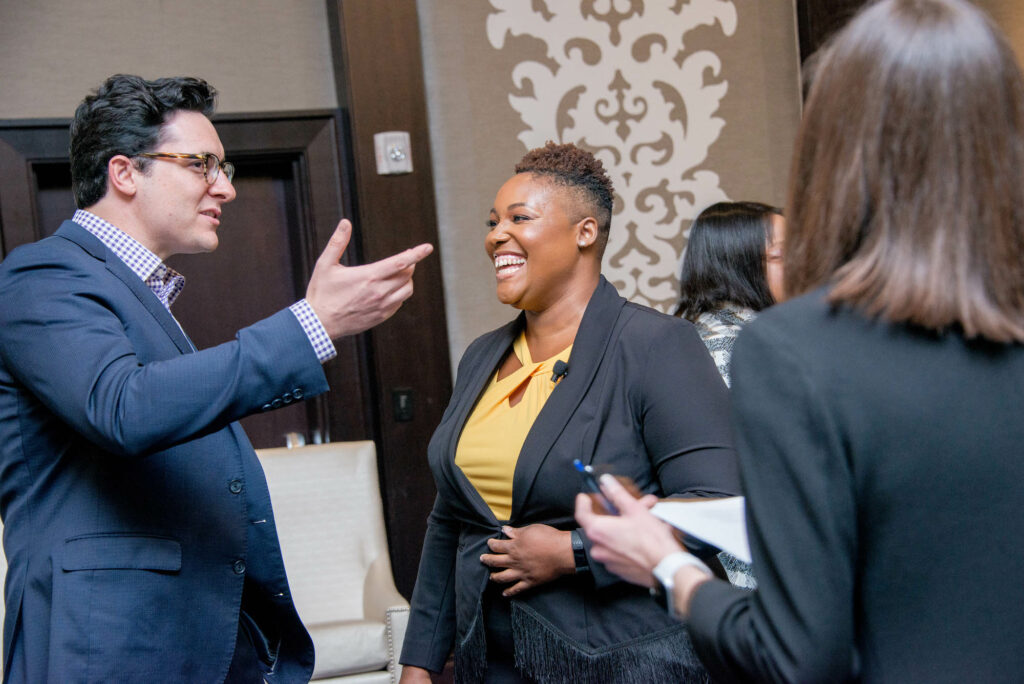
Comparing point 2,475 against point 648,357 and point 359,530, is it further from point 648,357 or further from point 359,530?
point 359,530

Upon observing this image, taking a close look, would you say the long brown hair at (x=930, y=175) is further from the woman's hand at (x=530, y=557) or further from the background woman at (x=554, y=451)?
the woman's hand at (x=530, y=557)

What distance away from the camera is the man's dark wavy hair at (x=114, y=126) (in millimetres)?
1612

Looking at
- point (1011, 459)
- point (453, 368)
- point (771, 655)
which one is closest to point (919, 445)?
point (1011, 459)

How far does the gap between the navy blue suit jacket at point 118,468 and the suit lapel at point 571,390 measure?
1.51 ft

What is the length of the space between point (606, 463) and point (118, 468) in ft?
2.56

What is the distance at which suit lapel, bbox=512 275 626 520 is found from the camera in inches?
64.6

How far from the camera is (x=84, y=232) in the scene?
4.99 feet

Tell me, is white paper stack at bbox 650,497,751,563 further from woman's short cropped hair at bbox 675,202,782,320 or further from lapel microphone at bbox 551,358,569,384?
woman's short cropped hair at bbox 675,202,782,320

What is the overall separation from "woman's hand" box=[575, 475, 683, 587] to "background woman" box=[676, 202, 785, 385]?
1543 mm

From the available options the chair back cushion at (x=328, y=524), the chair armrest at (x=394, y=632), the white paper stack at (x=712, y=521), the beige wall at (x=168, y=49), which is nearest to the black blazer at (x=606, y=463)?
the white paper stack at (x=712, y=521)

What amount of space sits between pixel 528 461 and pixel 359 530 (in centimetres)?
180

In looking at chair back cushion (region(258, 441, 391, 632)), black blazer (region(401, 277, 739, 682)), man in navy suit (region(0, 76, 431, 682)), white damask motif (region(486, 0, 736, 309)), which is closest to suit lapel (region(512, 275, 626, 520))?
black blazer (region(401, 277, 739, 682))

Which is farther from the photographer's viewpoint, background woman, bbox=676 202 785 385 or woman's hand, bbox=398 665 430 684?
background woman, bbox=676 202 785 385

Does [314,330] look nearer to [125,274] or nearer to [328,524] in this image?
[125,274]
